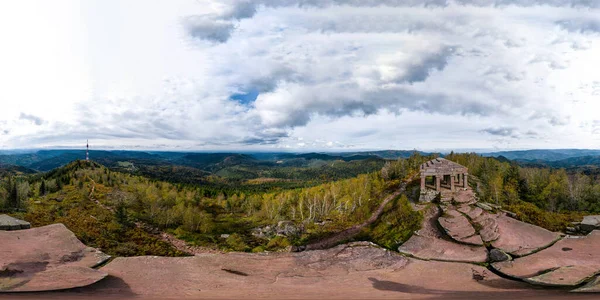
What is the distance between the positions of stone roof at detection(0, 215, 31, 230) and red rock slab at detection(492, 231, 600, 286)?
121 ft

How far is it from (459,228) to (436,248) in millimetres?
3801

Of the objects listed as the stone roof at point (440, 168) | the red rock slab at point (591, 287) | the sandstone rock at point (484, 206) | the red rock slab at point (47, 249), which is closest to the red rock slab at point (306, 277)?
the red rock slab at point (47, 249)

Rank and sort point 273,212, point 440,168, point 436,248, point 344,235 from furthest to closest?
point 273,212, point 440,168, point 344,235, point 436,248

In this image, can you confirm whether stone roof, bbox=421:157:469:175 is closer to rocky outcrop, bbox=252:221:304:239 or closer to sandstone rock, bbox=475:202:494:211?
sandstone rock, bbox=475:202:494:211

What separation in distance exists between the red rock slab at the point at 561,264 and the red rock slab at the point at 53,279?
87.1ft

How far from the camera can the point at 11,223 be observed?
77.4 feet

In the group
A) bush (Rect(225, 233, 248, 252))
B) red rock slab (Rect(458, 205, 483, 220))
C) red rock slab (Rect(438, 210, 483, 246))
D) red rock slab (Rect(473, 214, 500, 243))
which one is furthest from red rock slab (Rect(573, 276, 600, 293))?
bush (Rect(225, 233, 248, 252))

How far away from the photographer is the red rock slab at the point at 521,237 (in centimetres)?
2262

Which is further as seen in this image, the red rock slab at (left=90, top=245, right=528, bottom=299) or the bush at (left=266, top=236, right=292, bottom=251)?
the bush at (left=266, top=236, right=292, bottom=251)

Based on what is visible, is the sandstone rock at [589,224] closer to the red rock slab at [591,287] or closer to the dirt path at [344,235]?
the red rock slab at [591,287]

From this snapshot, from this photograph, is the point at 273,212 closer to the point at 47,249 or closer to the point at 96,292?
the point at 47,249

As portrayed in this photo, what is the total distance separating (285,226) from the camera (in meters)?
33.9

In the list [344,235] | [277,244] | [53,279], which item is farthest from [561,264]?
[53,279]

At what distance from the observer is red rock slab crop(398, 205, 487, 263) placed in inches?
869
